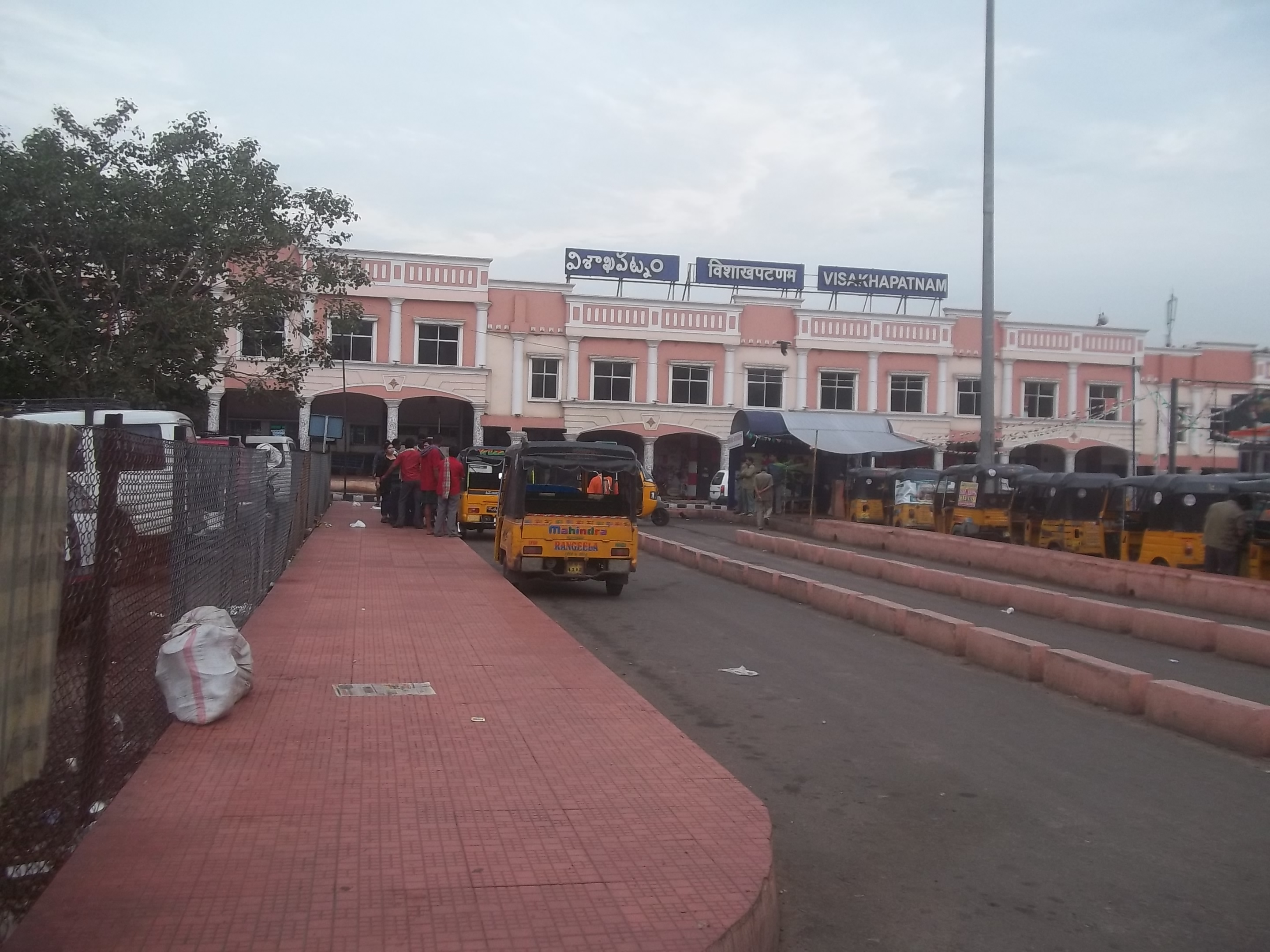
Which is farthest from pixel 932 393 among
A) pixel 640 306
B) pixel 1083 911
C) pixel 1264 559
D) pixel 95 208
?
pixel 1083 911

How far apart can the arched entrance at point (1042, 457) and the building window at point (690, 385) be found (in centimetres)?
1424

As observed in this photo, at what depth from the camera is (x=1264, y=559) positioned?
17438 mm

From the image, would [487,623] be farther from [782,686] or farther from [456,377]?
[456,377]

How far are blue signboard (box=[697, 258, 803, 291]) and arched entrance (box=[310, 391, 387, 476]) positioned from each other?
14690 millimetres

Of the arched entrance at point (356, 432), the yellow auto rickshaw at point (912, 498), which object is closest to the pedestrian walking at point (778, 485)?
the yellow auto rickshaw at point (912, 498)

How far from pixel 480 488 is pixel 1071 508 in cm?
1263

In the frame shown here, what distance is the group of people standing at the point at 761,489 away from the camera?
33156 mm

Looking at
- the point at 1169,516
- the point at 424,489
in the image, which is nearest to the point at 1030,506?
the point at 1169,516

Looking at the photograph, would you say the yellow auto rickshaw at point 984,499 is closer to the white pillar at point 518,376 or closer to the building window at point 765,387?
the building window at point 765,387

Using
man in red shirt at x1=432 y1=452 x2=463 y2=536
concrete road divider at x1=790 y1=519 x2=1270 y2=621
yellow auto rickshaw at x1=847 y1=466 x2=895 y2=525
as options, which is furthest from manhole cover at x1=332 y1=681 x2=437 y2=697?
yellow auto rickshaw at x1=847 y1=466 x2=895 y2=525

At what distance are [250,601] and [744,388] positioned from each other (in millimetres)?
37199

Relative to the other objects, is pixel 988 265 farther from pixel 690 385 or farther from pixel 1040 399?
pixel 1040 399

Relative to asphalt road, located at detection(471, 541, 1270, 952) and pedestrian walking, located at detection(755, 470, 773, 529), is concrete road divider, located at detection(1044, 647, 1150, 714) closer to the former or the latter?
asphalt road, located at detection(471, 541, 1270, 952)

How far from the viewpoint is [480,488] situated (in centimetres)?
2500
